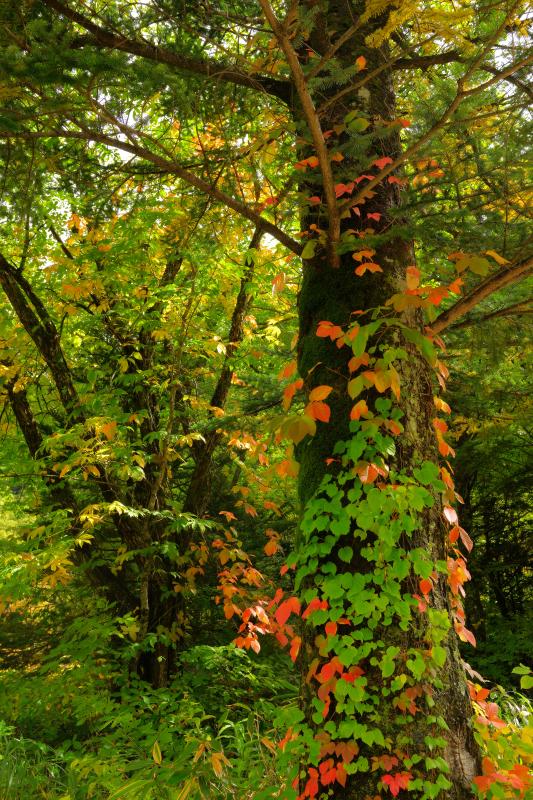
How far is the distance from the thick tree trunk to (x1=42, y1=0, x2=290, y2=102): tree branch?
37 cm

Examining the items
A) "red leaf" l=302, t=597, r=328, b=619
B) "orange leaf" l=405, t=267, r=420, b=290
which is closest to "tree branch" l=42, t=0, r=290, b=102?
A: "orange leaf" l=405, t=267, r=420, b=290

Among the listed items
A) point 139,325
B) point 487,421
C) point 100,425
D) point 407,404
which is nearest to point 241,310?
point 139,325

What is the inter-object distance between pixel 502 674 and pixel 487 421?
8.76ft

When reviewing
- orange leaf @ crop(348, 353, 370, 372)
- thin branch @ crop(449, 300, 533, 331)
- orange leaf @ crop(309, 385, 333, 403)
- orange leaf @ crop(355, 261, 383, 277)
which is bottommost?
orange leaf @ crop(309, 385, 333, 403)

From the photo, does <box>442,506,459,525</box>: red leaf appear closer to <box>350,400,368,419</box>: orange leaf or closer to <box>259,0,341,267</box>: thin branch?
<box>350,400,368,419</box>: orange leaf

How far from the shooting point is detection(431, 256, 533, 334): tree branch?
2.55m

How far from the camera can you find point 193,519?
201 inches

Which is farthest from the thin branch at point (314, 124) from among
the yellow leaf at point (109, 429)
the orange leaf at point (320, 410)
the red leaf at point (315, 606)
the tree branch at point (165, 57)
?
the yellow leaf at point (109, 429)

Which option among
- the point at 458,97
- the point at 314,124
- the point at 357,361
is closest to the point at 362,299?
the point at 357,361

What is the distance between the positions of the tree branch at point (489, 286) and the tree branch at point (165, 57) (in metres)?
1.44

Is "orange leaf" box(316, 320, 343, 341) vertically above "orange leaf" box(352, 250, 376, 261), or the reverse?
"orange leaf" box(352, 250, 376, 261)

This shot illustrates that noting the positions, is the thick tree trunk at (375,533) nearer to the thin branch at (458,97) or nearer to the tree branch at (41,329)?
the thin branch at (458,97)

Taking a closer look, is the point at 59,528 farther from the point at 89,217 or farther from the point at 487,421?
the point at 487,421

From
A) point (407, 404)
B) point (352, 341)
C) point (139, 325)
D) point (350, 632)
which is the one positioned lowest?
point (350, 632)
